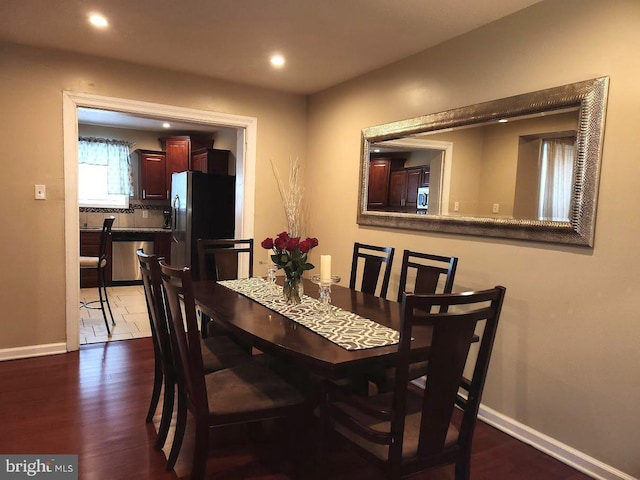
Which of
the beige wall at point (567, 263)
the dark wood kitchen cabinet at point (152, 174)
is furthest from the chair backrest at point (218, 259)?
the dark wood kitchen cabinet at point (152, 174)

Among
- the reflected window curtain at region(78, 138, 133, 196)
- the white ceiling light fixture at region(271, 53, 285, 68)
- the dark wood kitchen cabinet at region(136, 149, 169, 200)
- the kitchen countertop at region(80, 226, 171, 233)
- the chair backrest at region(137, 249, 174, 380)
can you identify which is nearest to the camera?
the chair backrest at region(137, 249, 174, 380)

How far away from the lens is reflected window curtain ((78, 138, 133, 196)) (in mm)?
6215

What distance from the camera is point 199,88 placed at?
3.79m

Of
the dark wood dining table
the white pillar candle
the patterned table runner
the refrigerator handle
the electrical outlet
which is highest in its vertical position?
the electrical outlet

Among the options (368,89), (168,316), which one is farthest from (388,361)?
(368,89)

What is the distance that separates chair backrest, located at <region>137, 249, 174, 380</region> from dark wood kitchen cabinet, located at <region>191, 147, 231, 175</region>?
3830 mm

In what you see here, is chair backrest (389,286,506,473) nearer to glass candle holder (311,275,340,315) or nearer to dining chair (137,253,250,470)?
glass candle holder (311,275,340,315)

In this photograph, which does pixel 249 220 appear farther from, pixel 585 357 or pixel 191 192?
pixel 585 357

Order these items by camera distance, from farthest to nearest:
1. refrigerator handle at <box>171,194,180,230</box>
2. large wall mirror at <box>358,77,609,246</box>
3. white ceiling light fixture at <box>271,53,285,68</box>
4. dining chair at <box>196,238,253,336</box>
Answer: refrigerator handle at <box>171,194,180,230</box> < white ceiling light fixture at <box>271,53,285,68</box> < dining chair at <box>196,238,253,336</box> < large wall mirror at <box>358,77,609,246</box>

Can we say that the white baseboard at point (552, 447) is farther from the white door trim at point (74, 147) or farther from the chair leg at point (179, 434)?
the white door trim at point (74, 147)

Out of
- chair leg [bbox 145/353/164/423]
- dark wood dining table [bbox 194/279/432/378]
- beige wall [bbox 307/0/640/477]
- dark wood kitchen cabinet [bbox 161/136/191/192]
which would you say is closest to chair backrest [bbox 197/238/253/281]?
dark wood dining table [bbox 194/279/432/378]

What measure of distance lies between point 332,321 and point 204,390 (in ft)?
2.04

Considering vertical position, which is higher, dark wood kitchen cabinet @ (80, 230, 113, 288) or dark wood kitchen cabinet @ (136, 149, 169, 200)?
dark wood kitchen cabinet @ (136, 149, 169, 200)

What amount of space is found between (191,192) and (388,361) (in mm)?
4065
